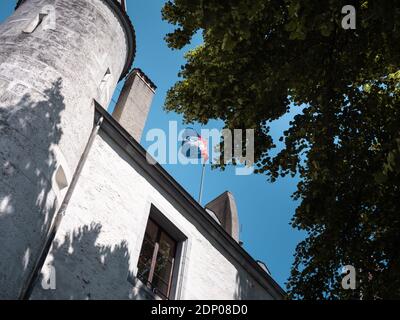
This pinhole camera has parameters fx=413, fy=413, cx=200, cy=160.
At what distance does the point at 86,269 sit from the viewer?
7.51 meters

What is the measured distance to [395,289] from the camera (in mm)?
6973

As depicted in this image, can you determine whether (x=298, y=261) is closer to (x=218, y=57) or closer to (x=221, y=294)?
(x=221, y=294)

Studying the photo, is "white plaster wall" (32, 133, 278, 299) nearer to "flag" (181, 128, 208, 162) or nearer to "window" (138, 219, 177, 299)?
"window" (138, 219, 177, 299)

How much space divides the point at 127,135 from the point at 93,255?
302 cm

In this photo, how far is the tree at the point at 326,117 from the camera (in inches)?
299

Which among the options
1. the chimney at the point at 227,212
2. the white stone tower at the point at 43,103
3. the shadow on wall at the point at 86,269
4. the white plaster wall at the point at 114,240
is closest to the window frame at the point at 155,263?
the white plaster wall at the point at 114,240

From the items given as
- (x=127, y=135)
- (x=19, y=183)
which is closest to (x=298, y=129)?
(x=127, y=135)

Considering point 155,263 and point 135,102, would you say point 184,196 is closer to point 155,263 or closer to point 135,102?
point 155,263

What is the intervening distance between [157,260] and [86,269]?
2.31 metres

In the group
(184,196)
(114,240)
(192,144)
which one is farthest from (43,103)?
(192,144)

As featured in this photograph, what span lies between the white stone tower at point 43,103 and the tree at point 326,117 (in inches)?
83.8

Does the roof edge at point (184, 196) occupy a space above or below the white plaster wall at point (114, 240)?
above

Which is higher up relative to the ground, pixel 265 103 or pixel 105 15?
pixel 105 15

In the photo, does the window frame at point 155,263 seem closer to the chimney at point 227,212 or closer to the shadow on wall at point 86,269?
the shadow on wall at point 86,269
